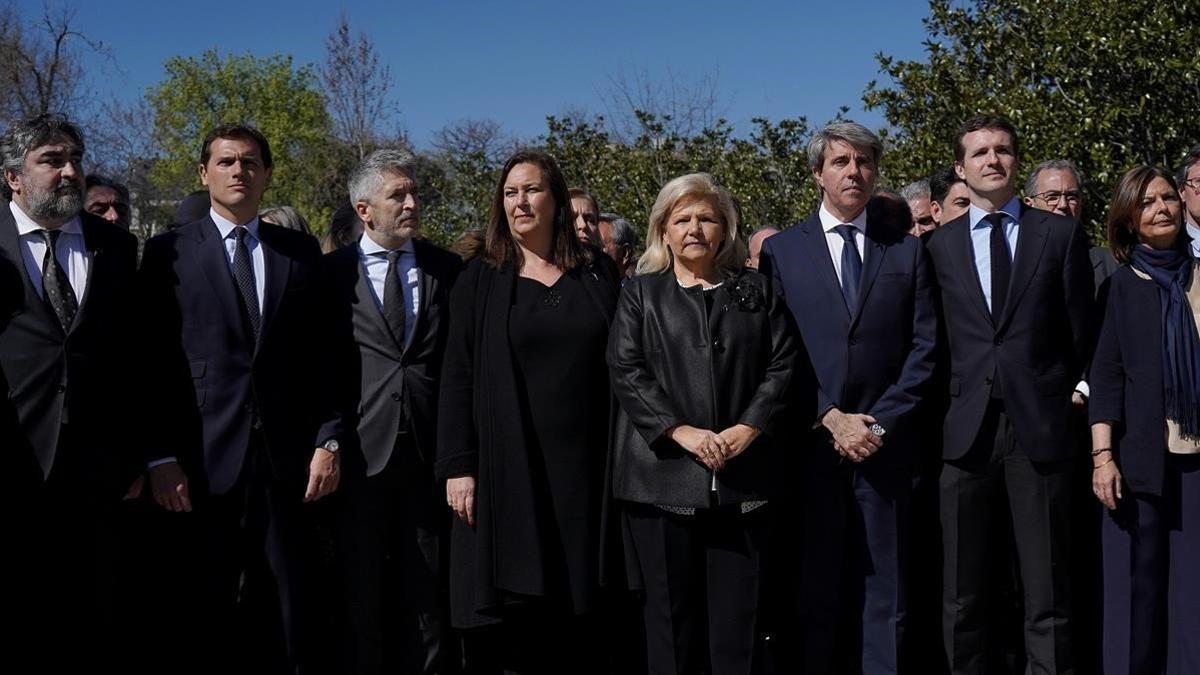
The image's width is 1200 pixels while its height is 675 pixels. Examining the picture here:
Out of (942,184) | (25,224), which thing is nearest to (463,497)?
(25,224)

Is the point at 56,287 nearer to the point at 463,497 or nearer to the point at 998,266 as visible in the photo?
the point at 463,497

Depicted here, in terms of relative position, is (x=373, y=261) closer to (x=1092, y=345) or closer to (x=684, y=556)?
(x=684, y=556)

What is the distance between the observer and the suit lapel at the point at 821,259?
4902 millimetres

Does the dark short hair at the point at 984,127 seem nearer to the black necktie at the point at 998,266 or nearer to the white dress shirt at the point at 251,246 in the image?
the black necktie at the point at 998,266

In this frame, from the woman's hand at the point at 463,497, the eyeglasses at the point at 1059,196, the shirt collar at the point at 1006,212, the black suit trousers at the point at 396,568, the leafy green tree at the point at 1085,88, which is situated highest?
the leafy green tree at the point at 1085,88

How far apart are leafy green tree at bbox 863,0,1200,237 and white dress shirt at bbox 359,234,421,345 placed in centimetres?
669

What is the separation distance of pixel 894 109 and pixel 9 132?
8.94 m

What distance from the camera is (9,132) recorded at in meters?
4.72

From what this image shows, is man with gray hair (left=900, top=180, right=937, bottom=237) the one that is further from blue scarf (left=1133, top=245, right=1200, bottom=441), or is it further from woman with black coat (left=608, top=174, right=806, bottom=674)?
woman with black coat (left=608, top=174, right=806, bottom=674)

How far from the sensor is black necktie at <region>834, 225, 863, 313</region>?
4.92 metres

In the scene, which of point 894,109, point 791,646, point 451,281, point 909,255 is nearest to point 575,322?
point 451,281

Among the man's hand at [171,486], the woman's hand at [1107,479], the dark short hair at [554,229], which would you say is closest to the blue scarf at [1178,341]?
Answer: the woman's hand at [1107,479]

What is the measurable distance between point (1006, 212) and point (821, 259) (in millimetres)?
824

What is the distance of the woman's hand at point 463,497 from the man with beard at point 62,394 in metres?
1.28
